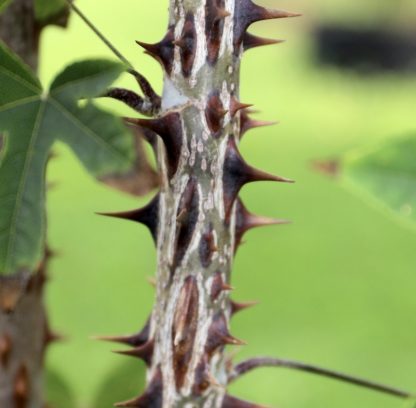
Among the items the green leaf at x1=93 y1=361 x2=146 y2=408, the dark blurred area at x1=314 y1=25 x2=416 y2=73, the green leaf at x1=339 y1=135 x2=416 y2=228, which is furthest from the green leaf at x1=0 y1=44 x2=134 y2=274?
the dark blurred area at x1=314 y1=25 x2=416 y2=73

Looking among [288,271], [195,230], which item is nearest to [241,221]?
[195,230]

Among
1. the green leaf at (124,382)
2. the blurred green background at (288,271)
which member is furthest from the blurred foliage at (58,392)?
the blurred green background at (288,271)

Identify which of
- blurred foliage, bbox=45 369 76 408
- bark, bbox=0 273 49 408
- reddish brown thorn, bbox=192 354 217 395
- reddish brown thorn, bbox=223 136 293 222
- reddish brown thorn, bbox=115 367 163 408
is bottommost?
blurred foliage, bbox=45 369 76 408

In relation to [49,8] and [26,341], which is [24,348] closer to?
[26,341]

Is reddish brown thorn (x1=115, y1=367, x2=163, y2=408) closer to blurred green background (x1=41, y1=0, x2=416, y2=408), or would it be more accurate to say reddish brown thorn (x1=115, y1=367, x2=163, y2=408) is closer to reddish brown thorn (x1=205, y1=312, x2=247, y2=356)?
reddish brown thorn (x1=205, y1=312, x2=247, y2=356)

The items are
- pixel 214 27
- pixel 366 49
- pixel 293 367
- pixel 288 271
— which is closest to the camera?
pixel 214 27

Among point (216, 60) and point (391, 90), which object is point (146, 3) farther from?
point (216, 60)
